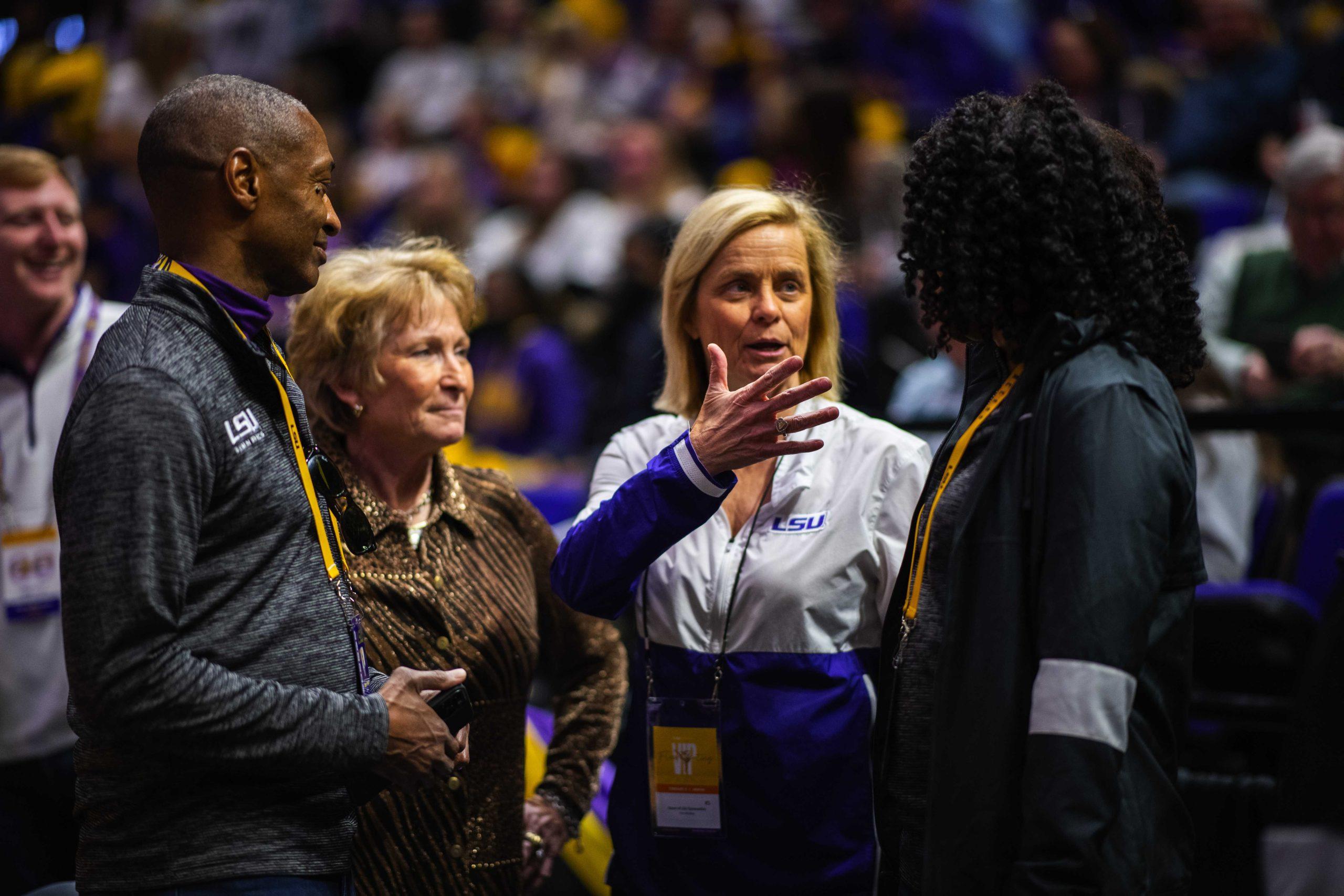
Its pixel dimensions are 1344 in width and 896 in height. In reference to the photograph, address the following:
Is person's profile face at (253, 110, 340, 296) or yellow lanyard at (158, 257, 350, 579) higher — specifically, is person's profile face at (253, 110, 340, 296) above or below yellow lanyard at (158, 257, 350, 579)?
above

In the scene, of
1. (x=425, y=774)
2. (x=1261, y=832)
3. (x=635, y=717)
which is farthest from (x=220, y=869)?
(x=1261, y=832)

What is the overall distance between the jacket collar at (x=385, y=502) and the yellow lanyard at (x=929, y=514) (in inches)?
39.0

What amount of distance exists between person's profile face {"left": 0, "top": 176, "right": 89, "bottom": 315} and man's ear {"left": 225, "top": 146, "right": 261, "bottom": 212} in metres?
1.81

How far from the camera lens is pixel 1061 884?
1.48m

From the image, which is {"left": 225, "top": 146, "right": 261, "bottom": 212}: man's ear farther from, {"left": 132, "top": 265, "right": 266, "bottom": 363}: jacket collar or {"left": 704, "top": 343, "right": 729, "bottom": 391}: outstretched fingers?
{"left": 704, "top": 343, "right": 729, "bottom": 391}: outstretched fingers

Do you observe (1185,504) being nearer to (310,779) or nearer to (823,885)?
(823,885)

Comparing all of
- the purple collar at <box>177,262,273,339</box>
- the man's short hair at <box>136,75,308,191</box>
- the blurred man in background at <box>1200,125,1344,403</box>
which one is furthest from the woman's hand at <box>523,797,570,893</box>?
the blurred man in background at <box>1200,125,1344,403</box>

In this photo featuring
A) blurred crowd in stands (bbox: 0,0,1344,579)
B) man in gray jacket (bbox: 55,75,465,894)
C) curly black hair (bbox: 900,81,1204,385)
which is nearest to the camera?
man in gray jacket (bbox: 55,75,465,894)

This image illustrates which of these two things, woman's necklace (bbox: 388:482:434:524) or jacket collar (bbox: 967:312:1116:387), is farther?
woman's necklace (bbox: 388:482:434:524)

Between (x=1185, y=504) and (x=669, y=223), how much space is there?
485 cm

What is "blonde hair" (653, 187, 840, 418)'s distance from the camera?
97.4 inches

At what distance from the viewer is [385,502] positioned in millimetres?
2520

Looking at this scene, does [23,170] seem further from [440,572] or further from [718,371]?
[718,371]

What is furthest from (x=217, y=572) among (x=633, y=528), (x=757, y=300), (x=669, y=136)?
(x=669, y=136)
